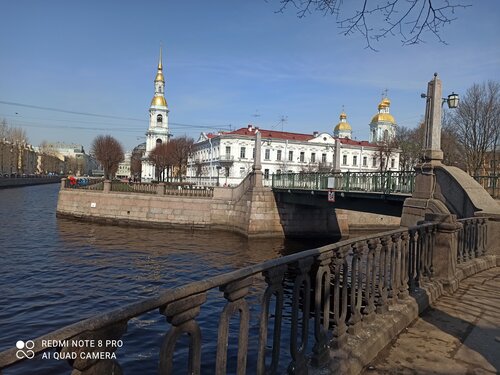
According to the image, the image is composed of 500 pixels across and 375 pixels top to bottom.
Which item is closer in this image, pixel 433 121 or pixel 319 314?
pixel 319 314

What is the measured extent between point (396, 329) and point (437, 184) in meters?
9.33

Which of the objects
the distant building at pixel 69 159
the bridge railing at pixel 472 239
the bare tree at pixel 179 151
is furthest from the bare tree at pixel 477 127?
the distant building at pixel 69 159

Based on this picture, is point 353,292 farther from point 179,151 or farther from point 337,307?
point 179,151

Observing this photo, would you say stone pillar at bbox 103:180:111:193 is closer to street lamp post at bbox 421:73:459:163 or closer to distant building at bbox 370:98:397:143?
street lamp post at bbox 421:73:459:163

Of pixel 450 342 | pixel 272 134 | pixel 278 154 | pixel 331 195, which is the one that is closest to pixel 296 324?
pixel 450 342

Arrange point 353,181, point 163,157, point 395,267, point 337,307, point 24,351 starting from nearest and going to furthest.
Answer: point 24,351
point 337,307
point 395,267
point 353,181
point 163,157

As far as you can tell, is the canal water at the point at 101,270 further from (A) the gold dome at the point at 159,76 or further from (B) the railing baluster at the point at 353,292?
(A) the gold dome at the point at 159,76

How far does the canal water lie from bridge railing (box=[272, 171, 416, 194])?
4204 millimetres

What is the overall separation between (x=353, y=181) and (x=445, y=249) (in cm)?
1451

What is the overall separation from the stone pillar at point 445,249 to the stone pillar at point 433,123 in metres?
7.17

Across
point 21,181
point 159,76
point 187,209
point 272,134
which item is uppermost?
point 159,76

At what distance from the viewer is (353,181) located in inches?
797

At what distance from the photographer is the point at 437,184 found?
1239 centimetres

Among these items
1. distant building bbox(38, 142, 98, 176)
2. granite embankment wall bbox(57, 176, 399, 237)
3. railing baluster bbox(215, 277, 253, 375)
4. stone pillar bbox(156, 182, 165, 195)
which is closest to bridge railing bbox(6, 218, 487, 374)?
railing baluster bbox(215, 277, 253, 375)
